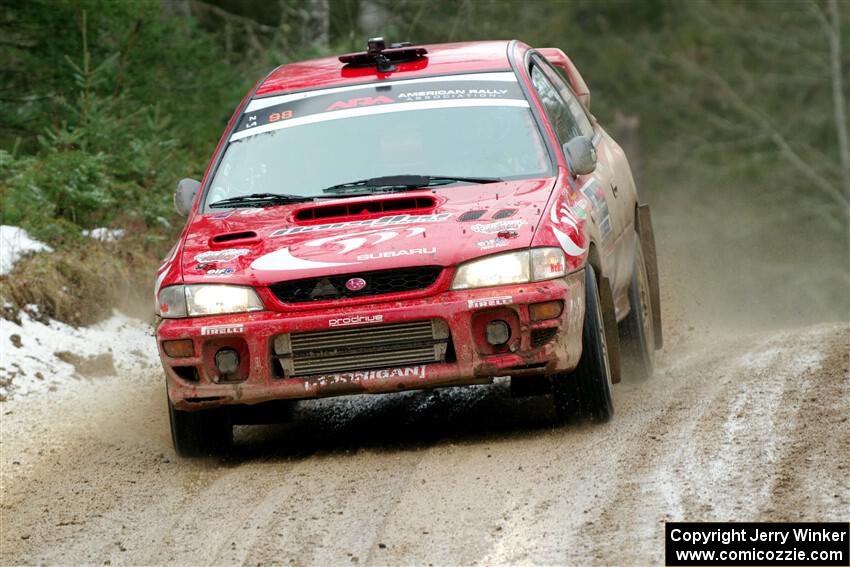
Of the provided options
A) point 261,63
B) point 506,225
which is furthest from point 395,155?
point 261,63

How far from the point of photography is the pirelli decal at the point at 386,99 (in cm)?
762

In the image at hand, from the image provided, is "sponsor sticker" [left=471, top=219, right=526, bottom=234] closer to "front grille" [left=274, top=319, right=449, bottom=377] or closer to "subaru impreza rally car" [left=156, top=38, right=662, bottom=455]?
"subaru impreza rally car" [left=156, top=38, right=662, bottom=455]

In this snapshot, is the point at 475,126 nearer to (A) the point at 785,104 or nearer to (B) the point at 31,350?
(B) the point at 31,350

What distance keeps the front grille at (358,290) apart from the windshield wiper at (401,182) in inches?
31.2

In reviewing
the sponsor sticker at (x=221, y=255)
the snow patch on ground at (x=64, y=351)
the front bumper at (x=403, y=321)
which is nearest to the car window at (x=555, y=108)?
the front bumper at (x=403, y=321)

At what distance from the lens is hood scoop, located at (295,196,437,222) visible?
22.4 feet

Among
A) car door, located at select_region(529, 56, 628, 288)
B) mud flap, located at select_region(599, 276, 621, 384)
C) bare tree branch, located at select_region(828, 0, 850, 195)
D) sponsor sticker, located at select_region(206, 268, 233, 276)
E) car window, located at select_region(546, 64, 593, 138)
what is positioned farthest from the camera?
bare tree branch, located at select_region(828, 0, 850, 195)

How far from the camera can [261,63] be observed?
17219 millimetres

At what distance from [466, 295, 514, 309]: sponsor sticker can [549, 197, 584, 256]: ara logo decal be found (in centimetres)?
38

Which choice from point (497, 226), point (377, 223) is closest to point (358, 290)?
point (377, 223)

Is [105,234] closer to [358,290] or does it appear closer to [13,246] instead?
[13,246]

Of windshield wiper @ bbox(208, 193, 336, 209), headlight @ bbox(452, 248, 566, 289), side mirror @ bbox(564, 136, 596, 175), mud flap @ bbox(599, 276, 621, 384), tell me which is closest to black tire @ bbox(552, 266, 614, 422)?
mud flap @ bbox(599, 276, 621, 384)

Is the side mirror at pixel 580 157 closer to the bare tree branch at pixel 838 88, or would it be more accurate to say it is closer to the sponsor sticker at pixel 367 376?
the sponsor sticker at pixel 367 376

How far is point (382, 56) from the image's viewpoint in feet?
26.4
